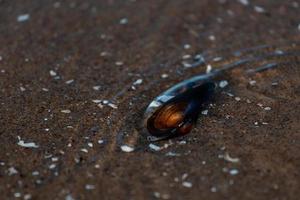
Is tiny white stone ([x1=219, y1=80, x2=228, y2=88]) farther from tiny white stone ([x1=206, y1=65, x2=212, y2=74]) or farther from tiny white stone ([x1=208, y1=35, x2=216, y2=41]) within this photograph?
tiny white stone ([x1=208, y1=35, x2=216, y2=41])

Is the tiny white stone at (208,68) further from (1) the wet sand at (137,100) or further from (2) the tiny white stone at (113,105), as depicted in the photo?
(2) the tiny white stone at (113,105)

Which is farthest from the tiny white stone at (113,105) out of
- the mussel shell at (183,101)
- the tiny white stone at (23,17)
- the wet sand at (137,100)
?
the tiny white stone at (23,17)

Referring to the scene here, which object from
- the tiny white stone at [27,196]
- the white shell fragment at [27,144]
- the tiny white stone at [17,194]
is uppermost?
the tiny white stone at [17,194]

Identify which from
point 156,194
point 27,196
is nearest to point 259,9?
point 156,194

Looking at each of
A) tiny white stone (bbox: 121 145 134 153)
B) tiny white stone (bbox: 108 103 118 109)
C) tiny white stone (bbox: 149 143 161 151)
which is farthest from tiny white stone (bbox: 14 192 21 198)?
tiny white stone (bbox: 108 103 118 109)

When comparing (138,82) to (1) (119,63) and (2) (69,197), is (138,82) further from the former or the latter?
(2) (69,197)
